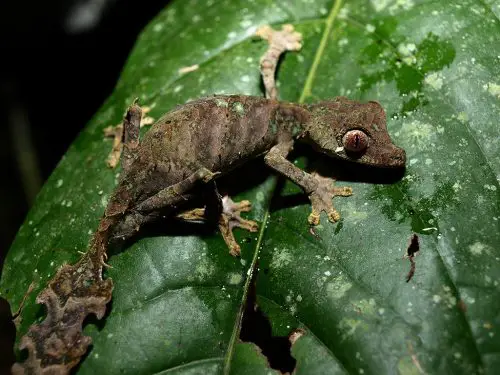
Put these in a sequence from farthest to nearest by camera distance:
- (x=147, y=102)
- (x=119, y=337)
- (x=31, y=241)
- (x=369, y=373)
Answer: (x=147, y=102), (x=31, y=241), (x=119, y=337), (x=369, y=373)

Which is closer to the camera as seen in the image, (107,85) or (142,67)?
(142,67)

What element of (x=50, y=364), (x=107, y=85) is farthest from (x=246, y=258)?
(x=107, y=85)

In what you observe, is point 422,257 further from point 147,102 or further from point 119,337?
point 147,102

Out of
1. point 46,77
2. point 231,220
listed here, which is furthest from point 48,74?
point 231,220

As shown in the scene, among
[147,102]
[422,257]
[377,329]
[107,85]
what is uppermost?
[147,102]

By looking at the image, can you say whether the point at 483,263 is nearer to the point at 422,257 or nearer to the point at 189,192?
the point at 422,257

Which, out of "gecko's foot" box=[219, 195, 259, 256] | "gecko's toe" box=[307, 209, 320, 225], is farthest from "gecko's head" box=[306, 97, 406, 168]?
"gecko's foot" box=[219, 195, 259, 256]

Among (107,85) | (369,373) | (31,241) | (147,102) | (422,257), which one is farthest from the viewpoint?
(107,85)

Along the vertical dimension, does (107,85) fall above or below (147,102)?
below
